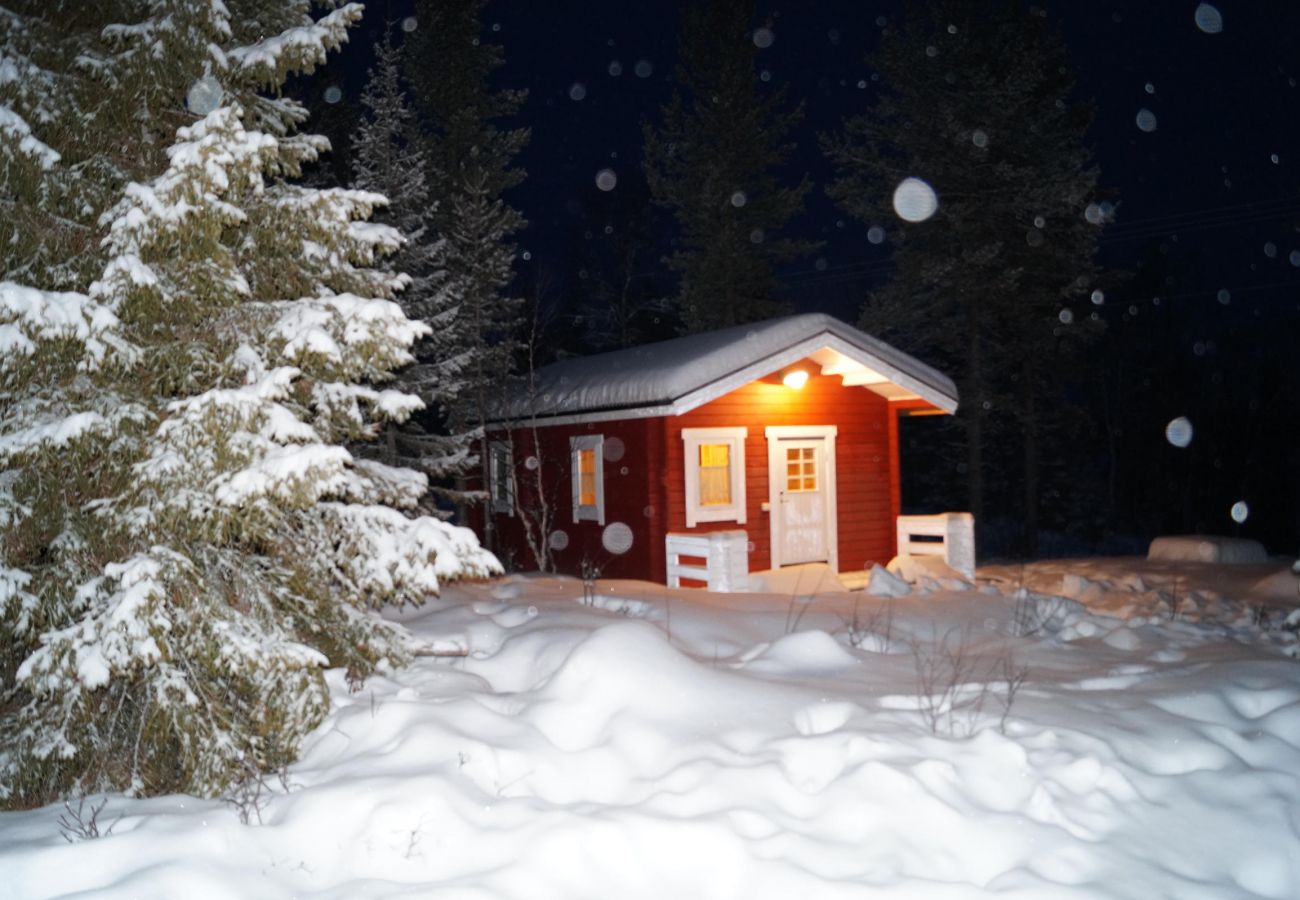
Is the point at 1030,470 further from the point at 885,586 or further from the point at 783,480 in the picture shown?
the point at 885,586

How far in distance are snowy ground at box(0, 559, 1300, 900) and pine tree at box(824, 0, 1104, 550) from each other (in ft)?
48.3

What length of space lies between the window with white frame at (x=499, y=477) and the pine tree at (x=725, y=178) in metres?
11.3

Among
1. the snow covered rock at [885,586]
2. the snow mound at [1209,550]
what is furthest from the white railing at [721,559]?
the snow mound at [1209,550]

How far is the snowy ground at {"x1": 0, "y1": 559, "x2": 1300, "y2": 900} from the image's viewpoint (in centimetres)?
411

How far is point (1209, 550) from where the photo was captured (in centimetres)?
1656

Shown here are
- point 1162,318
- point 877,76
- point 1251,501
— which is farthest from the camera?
point 1162,318

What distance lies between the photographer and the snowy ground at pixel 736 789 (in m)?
4.11

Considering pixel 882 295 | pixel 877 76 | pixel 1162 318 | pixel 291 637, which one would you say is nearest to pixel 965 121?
pixel 877 76

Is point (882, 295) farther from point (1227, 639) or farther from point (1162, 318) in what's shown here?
point (1162, 318)

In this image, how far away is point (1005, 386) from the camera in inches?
1130

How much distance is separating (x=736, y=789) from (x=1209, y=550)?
A: 15377 millimetres

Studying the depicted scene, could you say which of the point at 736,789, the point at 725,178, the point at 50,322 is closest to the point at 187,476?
the point at 50,322

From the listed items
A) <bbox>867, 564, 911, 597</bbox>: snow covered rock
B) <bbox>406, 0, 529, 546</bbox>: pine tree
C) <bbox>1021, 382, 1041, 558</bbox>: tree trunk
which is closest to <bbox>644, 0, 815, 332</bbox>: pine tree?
<bbox>406, 0, 529, 546</bbox>: pine tree

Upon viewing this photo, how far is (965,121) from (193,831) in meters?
21.3
